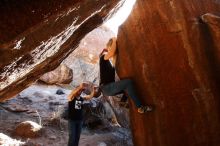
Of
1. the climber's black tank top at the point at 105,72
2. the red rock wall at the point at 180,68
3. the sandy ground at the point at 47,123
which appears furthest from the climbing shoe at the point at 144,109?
the sandy ground at the point at 47,123

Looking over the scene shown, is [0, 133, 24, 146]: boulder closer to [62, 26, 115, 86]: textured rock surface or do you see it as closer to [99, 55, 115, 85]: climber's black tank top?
[99, 55, 115, 85]: climber's black tank top

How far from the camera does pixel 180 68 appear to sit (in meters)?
6.34

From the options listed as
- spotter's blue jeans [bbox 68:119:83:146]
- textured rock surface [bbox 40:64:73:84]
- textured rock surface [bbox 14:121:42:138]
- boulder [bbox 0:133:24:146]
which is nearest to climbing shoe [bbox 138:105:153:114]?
spotter's blue jeans [bbox 68:119:83:146]

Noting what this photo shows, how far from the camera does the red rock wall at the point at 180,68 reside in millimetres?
6258

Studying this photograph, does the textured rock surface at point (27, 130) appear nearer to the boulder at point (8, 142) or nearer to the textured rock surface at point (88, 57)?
the boulder at point (8, 142)

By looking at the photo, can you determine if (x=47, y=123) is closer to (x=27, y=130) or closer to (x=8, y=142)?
(x=27, y=130)

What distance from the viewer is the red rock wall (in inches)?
246

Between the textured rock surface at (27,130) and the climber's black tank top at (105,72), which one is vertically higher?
the climber's black tank top at (105,72)

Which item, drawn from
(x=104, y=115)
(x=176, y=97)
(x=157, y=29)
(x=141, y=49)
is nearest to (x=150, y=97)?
(x=176, y=97)

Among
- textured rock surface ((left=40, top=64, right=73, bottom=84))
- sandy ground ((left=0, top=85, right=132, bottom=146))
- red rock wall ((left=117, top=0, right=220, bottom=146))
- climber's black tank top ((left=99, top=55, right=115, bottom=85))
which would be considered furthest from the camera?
textured rock surface ((left=40, top=64, right=73, bottom=84))

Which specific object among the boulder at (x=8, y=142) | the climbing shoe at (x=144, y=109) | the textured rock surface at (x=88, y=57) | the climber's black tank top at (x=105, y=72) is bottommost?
the boulder at (x=8, y=142)

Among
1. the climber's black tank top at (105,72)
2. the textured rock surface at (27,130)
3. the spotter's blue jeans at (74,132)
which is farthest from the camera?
the textured rock surface at (27,130)

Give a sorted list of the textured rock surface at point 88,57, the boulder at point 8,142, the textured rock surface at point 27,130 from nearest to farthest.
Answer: the boulder at point 8,142 → the textured rock surface at point 27,130 → the textured rock surface at point 88,57

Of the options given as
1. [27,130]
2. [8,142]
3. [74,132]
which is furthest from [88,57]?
[74,132]
